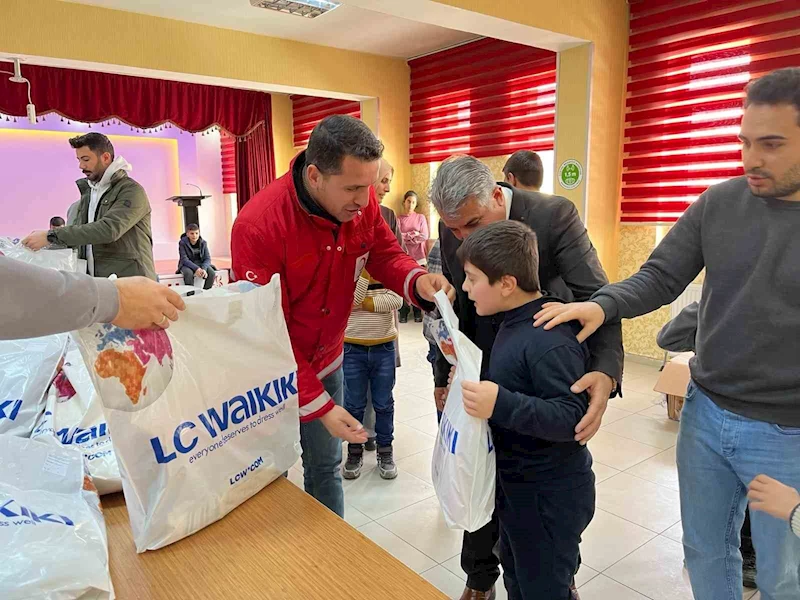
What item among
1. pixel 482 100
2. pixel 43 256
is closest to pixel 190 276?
pixel 482 100

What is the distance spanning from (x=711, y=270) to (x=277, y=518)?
3.55 ft

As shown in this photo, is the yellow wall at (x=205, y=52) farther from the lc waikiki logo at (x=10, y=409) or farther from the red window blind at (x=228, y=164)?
the lc waikiki logo at (x=10, y=409)

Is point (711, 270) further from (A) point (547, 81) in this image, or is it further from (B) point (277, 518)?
(A) point (547, 81)

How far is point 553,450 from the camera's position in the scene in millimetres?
1316

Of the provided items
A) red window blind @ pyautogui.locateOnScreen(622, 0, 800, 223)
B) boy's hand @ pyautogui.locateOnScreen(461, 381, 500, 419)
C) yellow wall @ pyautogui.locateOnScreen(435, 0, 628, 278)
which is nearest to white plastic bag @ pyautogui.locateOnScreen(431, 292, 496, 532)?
boy's hand @ pyautogui.locateOnScreen(461, 381, 500, 419)

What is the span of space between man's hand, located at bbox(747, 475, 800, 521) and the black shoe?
1162mm

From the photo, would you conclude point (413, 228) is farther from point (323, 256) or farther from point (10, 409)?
point (10, 409)

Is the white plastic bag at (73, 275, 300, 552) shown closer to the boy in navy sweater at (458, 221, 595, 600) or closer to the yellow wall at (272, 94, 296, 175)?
the boy in navy sweater at (458, 221, 595, 600)

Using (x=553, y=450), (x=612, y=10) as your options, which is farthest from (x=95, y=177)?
(x=612, y=10)

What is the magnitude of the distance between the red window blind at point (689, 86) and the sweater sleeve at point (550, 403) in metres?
3.63

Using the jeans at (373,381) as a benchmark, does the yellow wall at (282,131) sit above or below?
above

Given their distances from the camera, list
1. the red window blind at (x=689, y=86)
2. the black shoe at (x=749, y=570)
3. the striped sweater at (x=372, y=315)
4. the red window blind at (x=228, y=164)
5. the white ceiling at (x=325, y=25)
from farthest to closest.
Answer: the red window blind at (x=228, y=164)
the white ceiling at (x=325, y=25)
the red window blind at (x=689, y=86)
the striped sweater at (x=372, y=315)
the black shoe at (x=749, y=570)

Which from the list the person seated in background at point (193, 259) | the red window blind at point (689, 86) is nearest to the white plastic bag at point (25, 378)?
the red window blind at point (689, 86)

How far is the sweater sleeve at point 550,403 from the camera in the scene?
119cm
